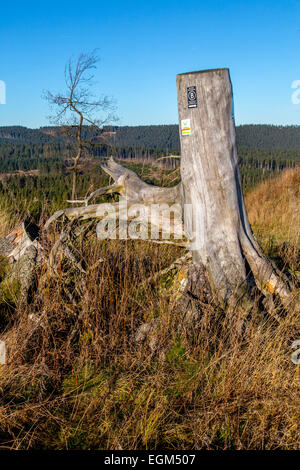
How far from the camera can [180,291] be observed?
293 centimetres

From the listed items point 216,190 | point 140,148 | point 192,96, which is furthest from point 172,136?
point 216,190

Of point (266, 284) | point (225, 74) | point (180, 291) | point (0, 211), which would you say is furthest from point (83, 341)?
point (0, 211)

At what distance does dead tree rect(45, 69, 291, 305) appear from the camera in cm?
288

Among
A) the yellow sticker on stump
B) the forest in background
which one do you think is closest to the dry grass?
the yellow sticker on stump

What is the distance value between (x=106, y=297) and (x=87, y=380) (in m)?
0.71

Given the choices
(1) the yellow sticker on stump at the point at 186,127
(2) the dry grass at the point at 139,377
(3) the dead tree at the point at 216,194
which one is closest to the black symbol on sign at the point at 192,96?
(3) the dead tree at the point at 216,194

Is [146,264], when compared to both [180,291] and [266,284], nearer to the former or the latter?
[180,291]

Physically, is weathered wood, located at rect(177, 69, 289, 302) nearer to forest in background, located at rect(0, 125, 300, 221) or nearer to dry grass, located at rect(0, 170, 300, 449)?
dry grass, located at rect(0, 170, 300, 449)

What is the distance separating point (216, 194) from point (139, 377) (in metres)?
1.67

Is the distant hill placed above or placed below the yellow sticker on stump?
above

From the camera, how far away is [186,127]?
2.98 metres

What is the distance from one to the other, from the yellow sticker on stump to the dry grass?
1.38 metres

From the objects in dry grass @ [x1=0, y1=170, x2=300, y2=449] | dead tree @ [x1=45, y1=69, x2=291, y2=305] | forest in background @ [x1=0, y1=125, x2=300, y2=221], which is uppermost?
forest in background @ [x1=0, y1=125, x2=300, y2=221]

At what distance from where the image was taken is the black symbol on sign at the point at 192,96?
9.51 ft
